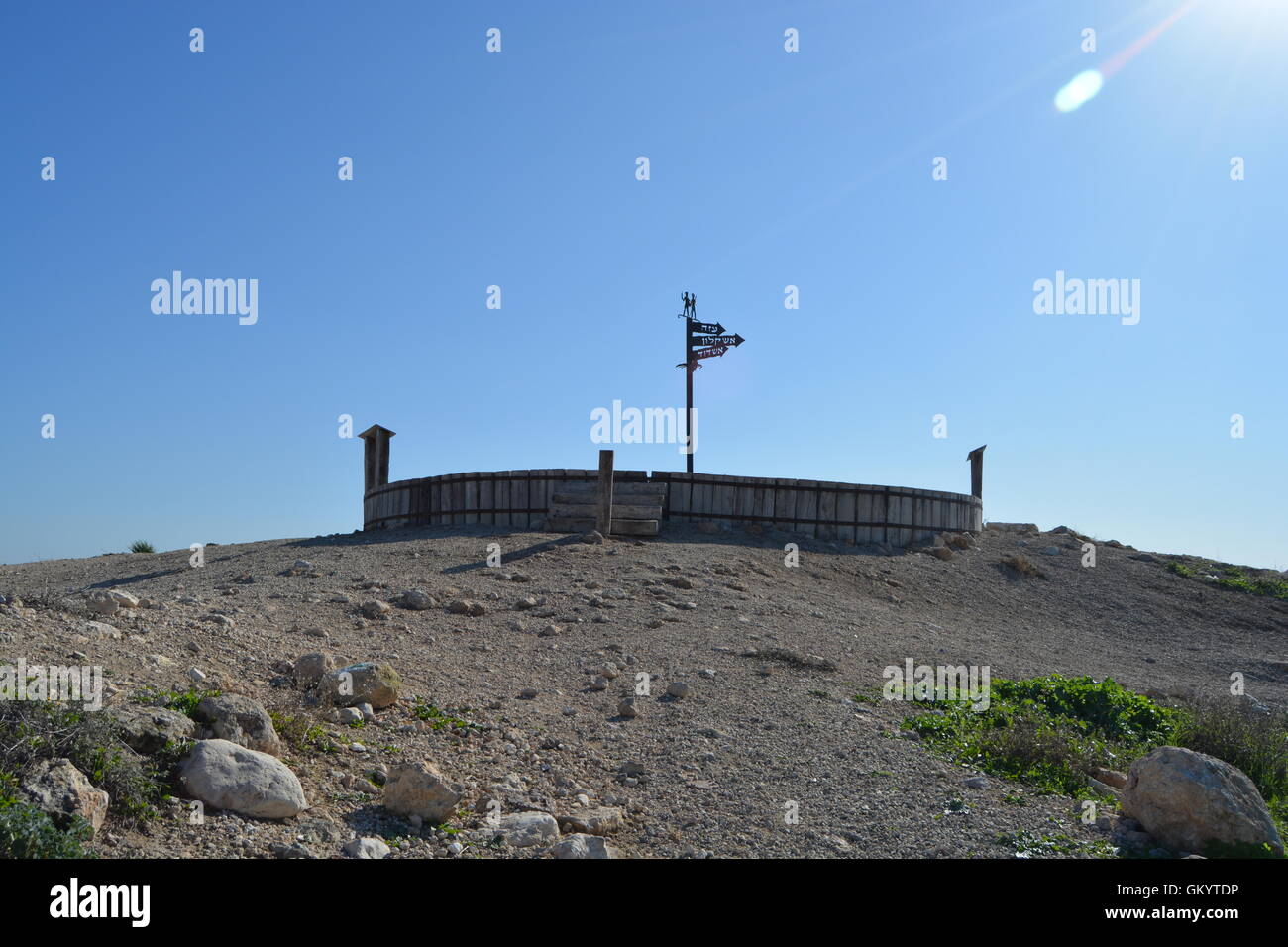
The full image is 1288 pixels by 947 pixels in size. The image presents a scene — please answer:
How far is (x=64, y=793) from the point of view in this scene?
394 cm

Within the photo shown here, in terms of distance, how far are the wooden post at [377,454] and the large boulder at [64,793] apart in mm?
15584

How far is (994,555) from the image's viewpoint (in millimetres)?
17391

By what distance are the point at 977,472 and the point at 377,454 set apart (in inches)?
552

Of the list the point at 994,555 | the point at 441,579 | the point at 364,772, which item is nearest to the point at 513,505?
the point at 441,579

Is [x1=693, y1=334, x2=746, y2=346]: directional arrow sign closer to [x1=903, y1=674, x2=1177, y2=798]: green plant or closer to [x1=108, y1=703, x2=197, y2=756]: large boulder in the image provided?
[x1=903, y1=674, x2=1177, y2=798]: green plant

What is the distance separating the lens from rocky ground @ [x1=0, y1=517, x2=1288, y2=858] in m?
4.92

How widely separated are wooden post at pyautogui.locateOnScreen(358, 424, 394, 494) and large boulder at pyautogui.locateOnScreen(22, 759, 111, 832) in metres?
15.6

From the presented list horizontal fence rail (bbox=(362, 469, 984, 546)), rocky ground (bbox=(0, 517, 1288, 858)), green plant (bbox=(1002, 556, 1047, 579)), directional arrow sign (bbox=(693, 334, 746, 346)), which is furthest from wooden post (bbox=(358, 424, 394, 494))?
green plant (bbox=(1002, 556, 1047, 579))

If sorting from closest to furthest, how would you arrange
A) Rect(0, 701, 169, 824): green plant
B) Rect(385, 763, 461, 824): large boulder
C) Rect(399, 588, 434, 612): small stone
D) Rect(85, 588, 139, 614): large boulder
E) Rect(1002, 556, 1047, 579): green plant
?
Rect(0, 701, 169, 824): green plant < Rect(385, 763, 461, 824): large boulder < Rect(85, 588, 139, 614): large boulder < Rect(399, 588, 434, 612): small stone < Rect(1002, 556, 1047, 579): green plant

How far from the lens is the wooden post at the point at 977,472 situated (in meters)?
20.7

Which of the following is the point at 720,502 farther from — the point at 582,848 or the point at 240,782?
the point at 240,782

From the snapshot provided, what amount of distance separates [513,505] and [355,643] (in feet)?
Answer: 26.9

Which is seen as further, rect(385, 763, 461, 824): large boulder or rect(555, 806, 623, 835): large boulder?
rect(555, 806, 623, 835): large boulder
